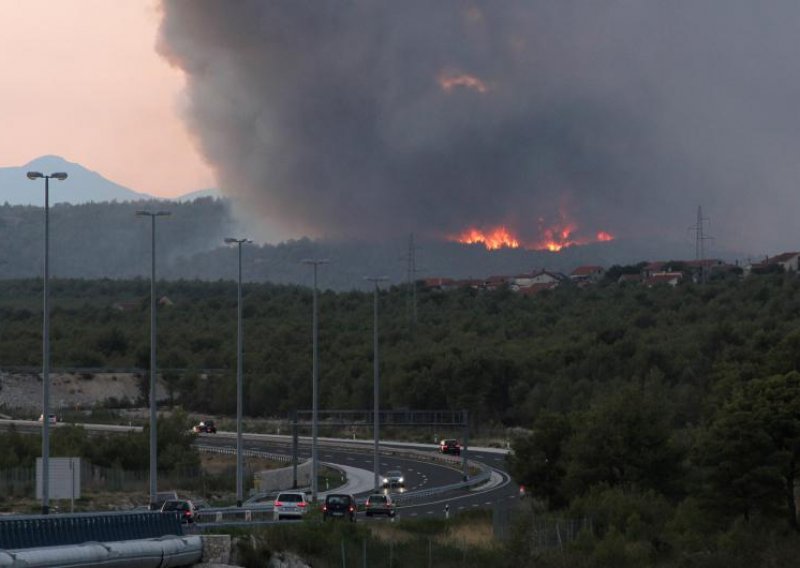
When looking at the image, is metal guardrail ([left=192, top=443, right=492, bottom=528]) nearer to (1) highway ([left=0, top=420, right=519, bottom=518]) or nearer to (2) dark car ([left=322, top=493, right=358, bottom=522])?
(1) highway ([left=0, top=420, right=519, bottom=518])

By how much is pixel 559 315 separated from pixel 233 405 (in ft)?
149

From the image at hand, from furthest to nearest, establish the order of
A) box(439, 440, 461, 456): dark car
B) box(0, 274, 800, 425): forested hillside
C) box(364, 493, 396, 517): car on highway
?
box(0, 274, 800, 425): forested hillside
box(439, 440, 461, 456): dark car
box(364, 493, 396, 517): car on highway

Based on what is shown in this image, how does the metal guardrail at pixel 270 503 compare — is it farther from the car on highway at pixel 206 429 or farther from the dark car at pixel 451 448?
the car on highway at pixel 206 429

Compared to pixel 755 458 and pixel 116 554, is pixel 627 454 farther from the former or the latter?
pixel 116 554

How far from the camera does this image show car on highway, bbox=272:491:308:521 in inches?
2285

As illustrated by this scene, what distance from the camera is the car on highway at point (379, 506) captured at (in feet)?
207

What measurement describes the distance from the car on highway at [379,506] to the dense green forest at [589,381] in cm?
557

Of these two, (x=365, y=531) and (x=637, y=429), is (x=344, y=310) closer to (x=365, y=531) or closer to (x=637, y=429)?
(x=637, y=429)

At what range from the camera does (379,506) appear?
63.4m

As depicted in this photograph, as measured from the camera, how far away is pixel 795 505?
5909cm

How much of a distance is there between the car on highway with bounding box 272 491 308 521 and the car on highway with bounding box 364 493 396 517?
3.21m

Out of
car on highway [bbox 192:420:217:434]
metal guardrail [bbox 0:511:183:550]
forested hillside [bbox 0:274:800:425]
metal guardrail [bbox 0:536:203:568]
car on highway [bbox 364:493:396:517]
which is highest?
forested hillside [bbox 0:274:800:425]

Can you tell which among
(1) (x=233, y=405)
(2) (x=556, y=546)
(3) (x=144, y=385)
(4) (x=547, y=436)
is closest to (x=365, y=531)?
(2) (x=556, y=546)

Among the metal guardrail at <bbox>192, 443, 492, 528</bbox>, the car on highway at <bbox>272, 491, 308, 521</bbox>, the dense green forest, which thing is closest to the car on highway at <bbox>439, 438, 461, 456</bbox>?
the metal guardrail at <bbox>192, 443, 492, 528</bbox>
